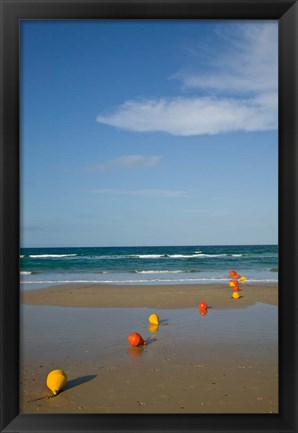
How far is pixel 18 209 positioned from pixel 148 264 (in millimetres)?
16921

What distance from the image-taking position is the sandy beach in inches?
104

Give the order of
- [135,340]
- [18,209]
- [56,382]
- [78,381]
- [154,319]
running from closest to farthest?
[18,209] → [56,382] → [78,381] → [135,340] → [154,319]

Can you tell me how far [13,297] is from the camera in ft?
6.96

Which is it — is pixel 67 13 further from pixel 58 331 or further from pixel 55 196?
pixel 55 196

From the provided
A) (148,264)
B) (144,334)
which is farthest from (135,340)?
(148,264)

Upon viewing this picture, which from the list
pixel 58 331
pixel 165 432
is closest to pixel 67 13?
pixel 165 432

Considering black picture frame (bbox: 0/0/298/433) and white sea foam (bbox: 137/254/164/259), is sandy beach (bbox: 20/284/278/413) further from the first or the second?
white sea foam (bbox: 137/254/164/259)

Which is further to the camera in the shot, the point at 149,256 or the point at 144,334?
the point at 149,256

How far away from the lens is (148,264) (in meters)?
18.9

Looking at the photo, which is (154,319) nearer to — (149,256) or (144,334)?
(144,334)

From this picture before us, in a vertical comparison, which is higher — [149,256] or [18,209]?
[18,209]

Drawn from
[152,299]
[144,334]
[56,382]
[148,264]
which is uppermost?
[56,382]

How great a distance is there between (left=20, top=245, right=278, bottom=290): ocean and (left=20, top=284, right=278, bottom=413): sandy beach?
654cm

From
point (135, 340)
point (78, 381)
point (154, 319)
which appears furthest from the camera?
point (154, 319)
